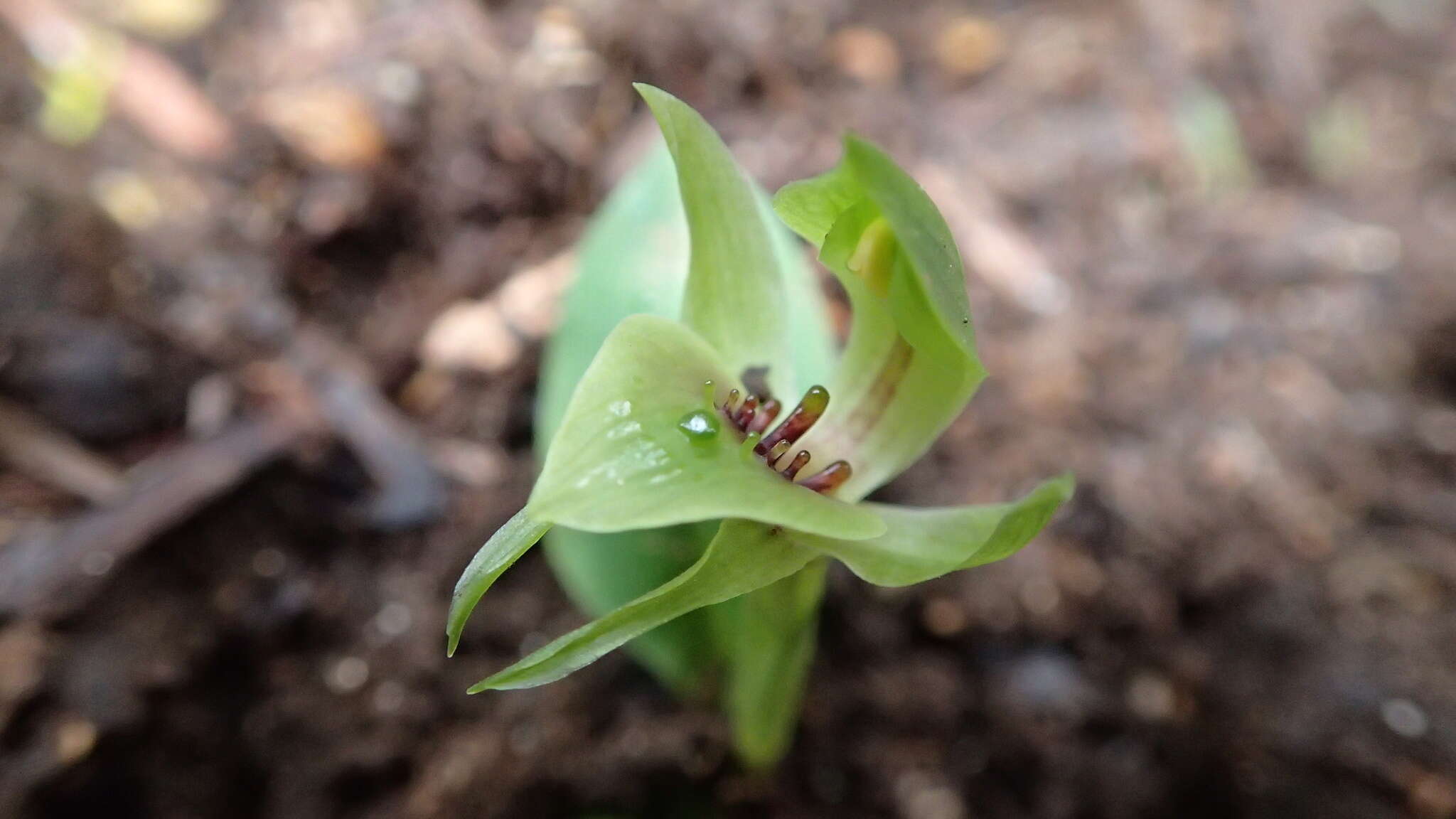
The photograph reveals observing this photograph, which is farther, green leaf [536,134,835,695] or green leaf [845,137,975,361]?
green leaf [536,134,835,695]

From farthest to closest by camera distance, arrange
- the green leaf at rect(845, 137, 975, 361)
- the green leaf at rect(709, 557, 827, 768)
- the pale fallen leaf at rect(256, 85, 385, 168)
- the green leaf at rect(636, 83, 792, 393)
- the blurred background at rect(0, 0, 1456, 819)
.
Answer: the pale fallen leaf at rect(256, 85, 385, 168) < the blurred background at rect(0, 0, 1456, 819) < the green leaf at rect(709, 557, 827, 768) < the green leaf at rect(636, 83, 792, 393) < the green leaf at rect(845, 137, 975, 361)

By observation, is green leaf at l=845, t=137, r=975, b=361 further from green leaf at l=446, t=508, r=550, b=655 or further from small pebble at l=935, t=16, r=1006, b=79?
small pebble at l=935, t=16, r=1006, b=79

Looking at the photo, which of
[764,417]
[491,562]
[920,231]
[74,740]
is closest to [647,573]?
[764,417]

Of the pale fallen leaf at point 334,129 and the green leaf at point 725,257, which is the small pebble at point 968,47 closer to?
the pale fallen leaf at point 334,129

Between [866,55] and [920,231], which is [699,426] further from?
[866,55]

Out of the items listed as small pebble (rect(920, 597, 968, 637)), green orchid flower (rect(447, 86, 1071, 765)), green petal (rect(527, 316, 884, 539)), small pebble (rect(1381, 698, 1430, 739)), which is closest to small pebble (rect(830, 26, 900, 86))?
small pebble (rect(920, 597, 968, 637))

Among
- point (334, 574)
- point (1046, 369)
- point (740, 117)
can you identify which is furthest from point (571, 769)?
point (740, 117)
